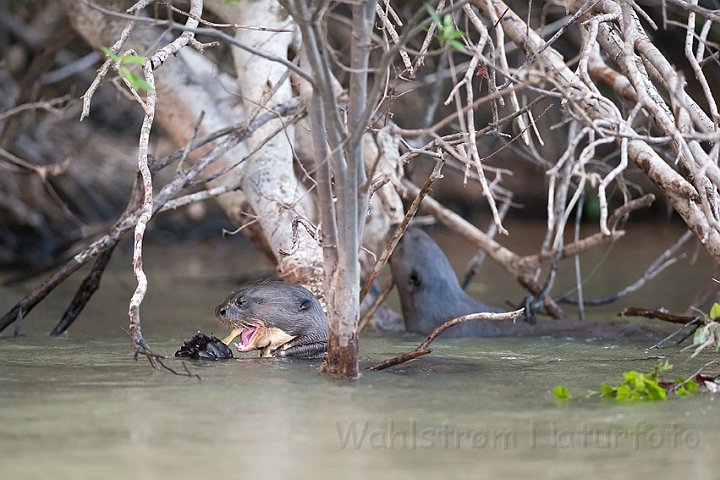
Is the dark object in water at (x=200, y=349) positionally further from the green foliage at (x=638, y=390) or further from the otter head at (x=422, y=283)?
the otter head at (x=422, y=283)

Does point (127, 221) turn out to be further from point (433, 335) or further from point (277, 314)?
point (433, 335)

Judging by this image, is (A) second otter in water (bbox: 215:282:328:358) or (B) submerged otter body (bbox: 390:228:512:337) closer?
(A) second otter in water (bbox: 215:282:328:358)

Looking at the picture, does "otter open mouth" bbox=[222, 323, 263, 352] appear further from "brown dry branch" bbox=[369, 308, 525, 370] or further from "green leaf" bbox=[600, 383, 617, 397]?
"green leaf" bbox=[600, 383, 617, 397]

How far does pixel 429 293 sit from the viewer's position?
427 cm

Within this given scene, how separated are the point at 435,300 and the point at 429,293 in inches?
2.0

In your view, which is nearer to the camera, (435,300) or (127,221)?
(127,221)

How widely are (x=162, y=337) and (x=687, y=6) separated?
2.24m

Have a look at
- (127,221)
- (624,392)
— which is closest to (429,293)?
(127,221)

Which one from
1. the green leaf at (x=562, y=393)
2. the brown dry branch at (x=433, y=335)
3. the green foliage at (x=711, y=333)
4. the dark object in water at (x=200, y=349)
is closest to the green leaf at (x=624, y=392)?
the green leaf at (x=562, y=393)

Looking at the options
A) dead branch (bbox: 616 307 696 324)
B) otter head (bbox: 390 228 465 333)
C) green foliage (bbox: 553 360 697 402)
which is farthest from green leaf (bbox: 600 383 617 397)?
otter head (bbox: 390 228 465 333)

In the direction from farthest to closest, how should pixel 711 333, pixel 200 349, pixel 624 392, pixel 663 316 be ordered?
pixel 663 316
pixel 200 349
pixel 711 333
pixel 624 392

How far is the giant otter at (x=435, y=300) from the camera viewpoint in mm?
3945

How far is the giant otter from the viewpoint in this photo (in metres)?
3.95

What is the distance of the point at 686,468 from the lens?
5.36 ft
